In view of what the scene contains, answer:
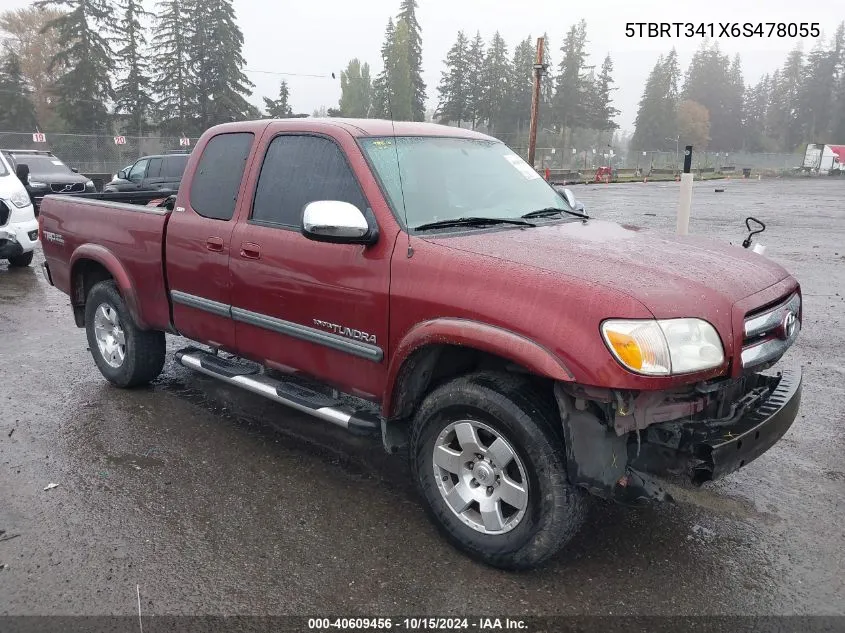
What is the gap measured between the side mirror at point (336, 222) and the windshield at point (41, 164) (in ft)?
56.1

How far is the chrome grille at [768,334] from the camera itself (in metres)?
2.89

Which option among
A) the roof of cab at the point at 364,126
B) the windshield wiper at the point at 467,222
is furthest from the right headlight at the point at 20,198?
the windshield wiper at the point at 467,222

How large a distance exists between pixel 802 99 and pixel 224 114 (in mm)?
94085

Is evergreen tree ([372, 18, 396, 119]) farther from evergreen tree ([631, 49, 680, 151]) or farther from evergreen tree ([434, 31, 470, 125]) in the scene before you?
evergreen tree ([631, 49, 680, 151])

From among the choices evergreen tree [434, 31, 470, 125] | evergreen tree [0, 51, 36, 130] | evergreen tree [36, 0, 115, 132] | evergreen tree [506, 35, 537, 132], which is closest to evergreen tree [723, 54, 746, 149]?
evergreen tree [506, 35, 537, 132]

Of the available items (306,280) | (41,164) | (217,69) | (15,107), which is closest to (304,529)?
(306,280)

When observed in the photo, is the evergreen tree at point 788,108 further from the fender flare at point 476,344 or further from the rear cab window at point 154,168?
the fender flare at point 476,344

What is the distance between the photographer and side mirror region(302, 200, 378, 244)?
3.24m

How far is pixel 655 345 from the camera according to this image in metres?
2.61

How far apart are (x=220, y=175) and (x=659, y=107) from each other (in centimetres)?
11288

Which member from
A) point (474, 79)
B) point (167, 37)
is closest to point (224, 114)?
point (167, 37)

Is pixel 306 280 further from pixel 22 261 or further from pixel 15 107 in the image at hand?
pixel 15 107

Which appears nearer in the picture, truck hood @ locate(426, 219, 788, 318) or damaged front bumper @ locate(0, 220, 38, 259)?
truck hood @ locate(426, 219, 788, 318)

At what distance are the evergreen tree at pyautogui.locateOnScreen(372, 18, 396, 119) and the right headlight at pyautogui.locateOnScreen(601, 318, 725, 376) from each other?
306 centimetres
